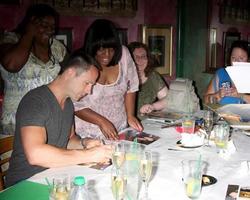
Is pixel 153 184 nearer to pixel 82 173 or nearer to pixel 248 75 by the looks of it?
pixel 82 173

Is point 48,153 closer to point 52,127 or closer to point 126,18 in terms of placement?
point 52,127

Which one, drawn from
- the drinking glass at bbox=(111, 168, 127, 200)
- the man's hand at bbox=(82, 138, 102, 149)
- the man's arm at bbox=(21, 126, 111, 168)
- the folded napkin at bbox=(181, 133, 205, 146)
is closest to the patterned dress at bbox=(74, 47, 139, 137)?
the man's hand at bbox=(82, 138, 102, 149)

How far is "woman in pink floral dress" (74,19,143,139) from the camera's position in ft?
7.09

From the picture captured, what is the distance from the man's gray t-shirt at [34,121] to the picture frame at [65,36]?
4.23 feet

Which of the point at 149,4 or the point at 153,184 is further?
the point at 149,4

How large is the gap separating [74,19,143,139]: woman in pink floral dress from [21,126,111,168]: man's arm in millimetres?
430

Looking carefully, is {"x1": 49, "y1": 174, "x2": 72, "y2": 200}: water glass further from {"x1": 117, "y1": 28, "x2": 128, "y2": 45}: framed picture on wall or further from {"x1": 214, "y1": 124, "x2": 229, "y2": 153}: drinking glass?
{"x1": 117, "y1": 28, "x2": 128, "y2": 45}: framed picture on wall

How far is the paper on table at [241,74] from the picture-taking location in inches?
69.4

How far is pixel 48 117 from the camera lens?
1673 mm

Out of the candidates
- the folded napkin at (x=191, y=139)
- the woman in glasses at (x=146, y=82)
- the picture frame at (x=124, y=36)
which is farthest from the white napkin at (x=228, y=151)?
the picture frame at (x=124, y=36)

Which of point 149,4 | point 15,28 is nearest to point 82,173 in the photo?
point 15,28

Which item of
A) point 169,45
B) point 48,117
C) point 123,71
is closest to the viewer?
point 48,117

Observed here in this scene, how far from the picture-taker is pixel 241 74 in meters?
1.78

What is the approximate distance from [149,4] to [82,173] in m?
2.83
